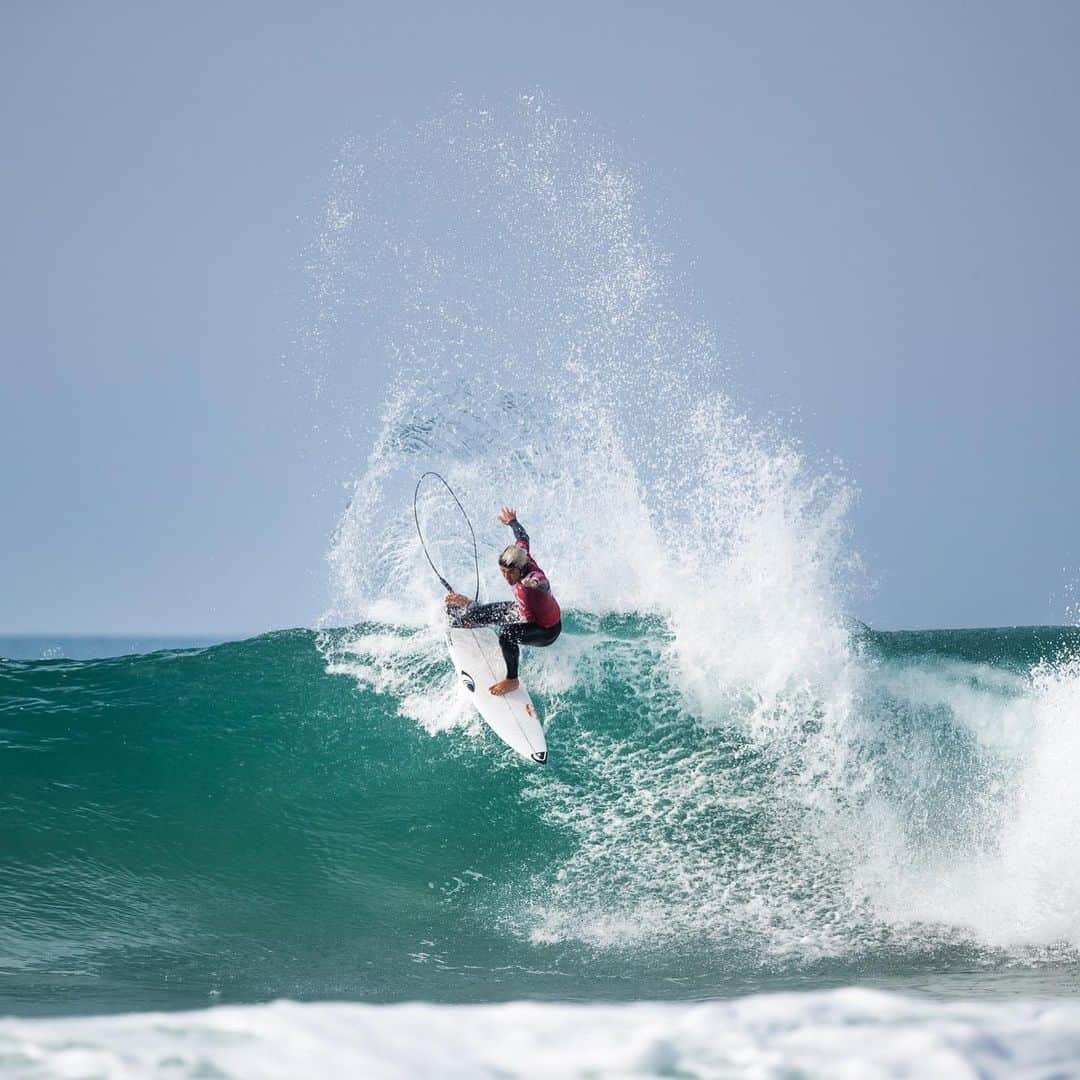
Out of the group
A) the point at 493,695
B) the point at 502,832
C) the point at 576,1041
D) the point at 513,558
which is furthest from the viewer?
the point at 493,695

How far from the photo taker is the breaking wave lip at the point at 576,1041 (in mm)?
2854

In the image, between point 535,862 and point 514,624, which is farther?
point 514,624

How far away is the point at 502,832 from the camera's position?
6.93m

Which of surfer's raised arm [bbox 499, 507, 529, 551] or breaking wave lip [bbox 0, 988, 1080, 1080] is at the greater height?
surfer's raised arm [bbox 499, 507, 529, 551]

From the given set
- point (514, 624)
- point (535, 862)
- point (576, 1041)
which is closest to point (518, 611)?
point (514, 624)

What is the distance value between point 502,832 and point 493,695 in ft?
3.34

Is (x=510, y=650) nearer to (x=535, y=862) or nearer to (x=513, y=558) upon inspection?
(x=513, y=558)

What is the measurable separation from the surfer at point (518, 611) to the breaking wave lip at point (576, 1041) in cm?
353

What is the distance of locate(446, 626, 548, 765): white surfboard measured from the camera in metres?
6.98

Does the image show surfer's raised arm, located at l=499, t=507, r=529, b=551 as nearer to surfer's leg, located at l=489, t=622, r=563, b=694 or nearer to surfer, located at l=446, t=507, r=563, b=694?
surfer, located at l=446, t=507, r=563, b=694

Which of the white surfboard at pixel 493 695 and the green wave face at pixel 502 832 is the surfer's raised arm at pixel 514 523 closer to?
the white surfboard at pixel 493 695

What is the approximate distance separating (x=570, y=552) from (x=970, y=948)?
5.26 meters

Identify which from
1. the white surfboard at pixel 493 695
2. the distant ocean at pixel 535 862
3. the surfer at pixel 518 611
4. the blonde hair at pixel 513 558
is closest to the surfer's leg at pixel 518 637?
the surfer at pixel 518 611

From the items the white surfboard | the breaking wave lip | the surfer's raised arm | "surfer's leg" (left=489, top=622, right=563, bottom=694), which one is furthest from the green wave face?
the surfer's raised arm
